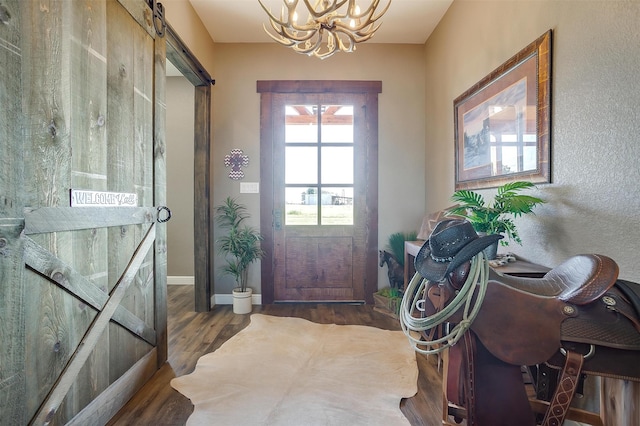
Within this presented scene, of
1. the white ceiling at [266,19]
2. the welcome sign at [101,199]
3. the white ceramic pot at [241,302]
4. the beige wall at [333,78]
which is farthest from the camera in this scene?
the beige wall at [333,78]

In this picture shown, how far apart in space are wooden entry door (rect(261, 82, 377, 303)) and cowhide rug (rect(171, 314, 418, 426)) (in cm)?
85

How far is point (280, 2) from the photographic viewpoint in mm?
2750

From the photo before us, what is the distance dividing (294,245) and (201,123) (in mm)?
1637

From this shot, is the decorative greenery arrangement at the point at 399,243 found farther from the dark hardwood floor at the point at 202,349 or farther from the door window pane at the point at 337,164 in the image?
the door window pane at the point at 337,164

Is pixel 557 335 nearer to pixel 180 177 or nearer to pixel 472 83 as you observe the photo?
pixel 472 83

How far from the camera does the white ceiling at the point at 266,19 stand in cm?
279

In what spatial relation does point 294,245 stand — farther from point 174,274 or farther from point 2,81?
point 2,81

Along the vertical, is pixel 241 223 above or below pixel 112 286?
above

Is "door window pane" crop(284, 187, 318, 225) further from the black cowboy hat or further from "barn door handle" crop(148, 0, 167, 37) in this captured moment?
the black cowboy hat

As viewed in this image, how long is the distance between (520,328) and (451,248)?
0.33 metres

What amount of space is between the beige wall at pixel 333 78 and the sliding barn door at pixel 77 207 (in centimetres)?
143

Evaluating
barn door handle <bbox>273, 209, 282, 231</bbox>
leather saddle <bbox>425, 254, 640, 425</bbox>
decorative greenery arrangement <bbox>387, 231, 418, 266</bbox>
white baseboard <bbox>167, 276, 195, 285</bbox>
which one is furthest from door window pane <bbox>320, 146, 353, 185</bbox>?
leather saddle <bbox>425, 254, 640, 425</bbox>

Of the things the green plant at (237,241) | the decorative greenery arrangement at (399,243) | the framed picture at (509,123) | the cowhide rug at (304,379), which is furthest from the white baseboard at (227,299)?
the framed picture at (509,123)

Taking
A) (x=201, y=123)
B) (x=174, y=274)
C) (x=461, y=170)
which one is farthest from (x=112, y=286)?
(x=174, y=274)
